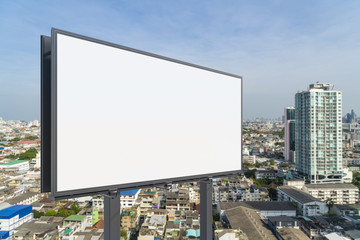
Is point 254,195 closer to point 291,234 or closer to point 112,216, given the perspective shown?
point 291,234

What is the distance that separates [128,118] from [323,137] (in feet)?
48.8

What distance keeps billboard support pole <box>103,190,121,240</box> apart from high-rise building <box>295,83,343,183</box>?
14.6 m

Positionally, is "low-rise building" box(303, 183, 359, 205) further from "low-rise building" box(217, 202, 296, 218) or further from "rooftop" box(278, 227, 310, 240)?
"rooftop" box(278, 227, 310, 240)

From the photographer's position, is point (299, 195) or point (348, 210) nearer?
point (348, 210)

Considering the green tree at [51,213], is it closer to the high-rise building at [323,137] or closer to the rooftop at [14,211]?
the rooftop at [14,211]

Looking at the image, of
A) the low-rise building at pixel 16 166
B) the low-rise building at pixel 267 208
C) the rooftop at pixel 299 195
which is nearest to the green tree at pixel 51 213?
the low-rise building at pixel 267 208

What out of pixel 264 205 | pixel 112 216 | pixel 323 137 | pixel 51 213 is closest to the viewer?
pixel 112 216

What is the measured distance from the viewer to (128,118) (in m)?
1.43

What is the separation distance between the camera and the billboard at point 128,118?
47.3 inches

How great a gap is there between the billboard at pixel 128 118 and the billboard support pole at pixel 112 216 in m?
0.07

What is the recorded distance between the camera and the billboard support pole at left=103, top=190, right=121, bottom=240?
4.45 ft

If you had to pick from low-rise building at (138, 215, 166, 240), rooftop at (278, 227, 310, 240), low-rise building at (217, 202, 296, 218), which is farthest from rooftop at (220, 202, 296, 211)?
low-rise building at (138, 215, 166, 240)

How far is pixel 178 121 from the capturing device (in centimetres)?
171

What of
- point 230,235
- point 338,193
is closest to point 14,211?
point 230,235
